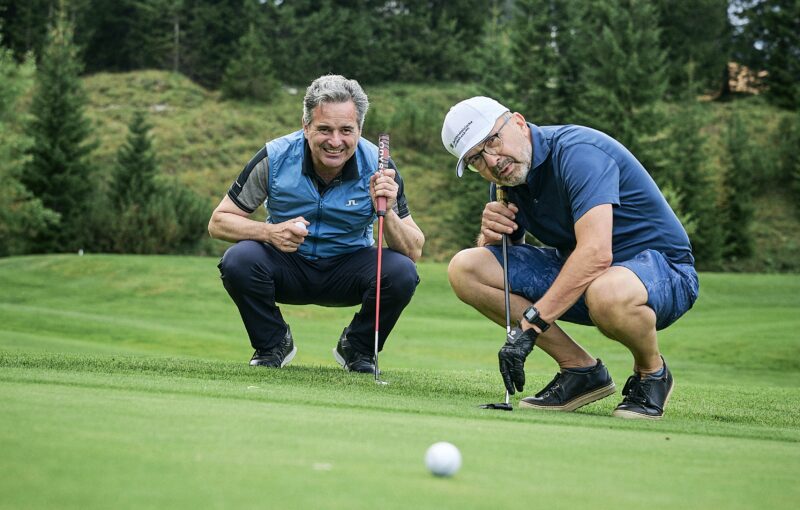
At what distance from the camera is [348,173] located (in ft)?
20.6

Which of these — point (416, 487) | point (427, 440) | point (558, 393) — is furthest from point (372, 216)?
point (416, 487)

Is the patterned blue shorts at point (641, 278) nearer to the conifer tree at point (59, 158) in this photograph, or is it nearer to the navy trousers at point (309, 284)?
the navy trousers at point (309, 284)

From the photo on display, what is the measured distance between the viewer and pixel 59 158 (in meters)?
29.5

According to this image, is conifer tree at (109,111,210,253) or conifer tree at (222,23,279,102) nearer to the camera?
conifer tree at (109,111,210,253)

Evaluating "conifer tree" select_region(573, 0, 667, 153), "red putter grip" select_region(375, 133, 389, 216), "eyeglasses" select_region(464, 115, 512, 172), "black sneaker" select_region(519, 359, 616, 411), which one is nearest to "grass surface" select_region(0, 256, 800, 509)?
"black sneaker" select_region(519, 359, 616, 411)

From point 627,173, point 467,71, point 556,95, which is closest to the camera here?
point 627,173

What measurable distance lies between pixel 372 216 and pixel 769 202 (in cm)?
3246

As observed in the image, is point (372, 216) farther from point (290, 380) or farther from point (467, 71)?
point (467, 71)

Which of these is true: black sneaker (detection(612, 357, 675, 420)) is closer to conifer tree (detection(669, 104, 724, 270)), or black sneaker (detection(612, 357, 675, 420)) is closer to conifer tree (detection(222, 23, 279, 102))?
conifer tree (detection(669, 104, 724, 270))

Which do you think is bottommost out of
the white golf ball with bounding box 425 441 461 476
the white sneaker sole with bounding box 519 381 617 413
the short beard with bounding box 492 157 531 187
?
the white sneaker sole with bounding box 519 381 617 413

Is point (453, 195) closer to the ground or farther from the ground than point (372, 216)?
closer to the ground

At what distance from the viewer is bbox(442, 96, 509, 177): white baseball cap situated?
15.8 feet

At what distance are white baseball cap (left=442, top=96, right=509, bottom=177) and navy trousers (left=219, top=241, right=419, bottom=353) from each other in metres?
1.58

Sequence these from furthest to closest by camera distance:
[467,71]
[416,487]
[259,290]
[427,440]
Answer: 1. [467,71]
2. [259,290]
3. [427,440]
4. [416,487]
